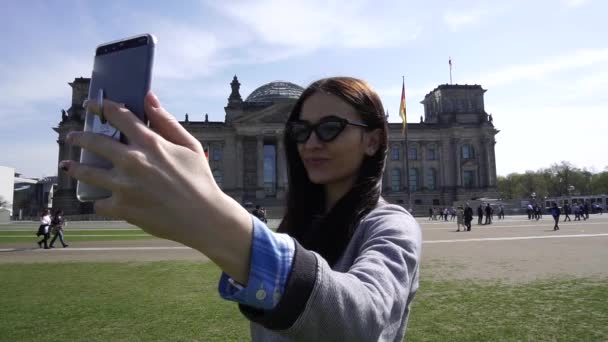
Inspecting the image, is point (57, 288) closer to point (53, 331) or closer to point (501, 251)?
point (53, 331)

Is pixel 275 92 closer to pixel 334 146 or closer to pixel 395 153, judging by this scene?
pixel 395 153

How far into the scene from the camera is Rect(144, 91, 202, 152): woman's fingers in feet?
3.21

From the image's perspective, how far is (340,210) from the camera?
5.96ft

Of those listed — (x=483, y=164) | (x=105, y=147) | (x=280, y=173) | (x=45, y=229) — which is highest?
(x=483, y=164)

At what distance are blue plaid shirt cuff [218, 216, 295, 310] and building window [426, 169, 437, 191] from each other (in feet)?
242

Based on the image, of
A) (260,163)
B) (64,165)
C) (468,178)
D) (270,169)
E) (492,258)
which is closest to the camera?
(64,165)

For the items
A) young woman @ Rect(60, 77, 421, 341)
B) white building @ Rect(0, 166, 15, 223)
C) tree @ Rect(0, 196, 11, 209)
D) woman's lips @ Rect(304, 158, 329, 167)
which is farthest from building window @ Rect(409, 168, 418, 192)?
tree @ Rect(0, 196, 11, 209)

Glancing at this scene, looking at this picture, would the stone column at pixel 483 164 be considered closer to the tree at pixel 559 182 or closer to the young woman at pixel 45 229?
the tree at pixel 559 182

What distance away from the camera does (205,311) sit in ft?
20.6

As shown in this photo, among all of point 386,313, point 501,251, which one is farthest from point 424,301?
point 501,251

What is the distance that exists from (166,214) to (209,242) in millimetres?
119

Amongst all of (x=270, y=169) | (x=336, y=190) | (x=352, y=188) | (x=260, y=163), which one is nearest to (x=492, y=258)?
(x=336, y=190)

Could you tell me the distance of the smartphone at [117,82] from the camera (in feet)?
3.27

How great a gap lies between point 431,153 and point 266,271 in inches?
2960
